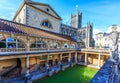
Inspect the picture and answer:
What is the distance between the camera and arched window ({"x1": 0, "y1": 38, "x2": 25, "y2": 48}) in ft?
33.1

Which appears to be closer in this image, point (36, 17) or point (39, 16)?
point (36, 17)

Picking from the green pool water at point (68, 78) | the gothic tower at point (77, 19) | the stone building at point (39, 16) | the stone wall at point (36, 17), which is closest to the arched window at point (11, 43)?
the green pool water at point (68, 78)

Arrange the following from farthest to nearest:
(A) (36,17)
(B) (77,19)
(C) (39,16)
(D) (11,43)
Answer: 1. (B) (77,19)
2. (C) (39,16)
3. (A) (36,17)
4. (D) (11,43)

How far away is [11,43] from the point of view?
1100cm

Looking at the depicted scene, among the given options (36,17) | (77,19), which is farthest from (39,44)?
(77,19)

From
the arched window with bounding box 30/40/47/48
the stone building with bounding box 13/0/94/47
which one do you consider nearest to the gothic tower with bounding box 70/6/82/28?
the stone building with bounding box 13/0/94/47

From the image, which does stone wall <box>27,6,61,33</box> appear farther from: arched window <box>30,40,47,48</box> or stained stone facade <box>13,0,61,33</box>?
arched window <box>30,40,47,48</box>

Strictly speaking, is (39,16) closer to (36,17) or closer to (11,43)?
(36,17)

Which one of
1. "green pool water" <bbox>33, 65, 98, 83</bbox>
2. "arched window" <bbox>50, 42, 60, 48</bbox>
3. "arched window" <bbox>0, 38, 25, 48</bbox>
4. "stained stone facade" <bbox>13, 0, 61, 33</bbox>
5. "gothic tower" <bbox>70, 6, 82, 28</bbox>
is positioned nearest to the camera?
"arched window" <bbox>0, 38, 25, 48</bbox>

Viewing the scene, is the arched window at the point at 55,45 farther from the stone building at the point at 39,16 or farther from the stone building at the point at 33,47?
the stone building at the point at 39,16

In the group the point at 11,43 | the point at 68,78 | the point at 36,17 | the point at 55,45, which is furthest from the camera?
the point at 36,17

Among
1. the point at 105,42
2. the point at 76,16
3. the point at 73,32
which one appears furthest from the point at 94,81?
the point at 76,16

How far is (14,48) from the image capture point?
35.1 ft

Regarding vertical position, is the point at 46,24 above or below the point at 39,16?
below
